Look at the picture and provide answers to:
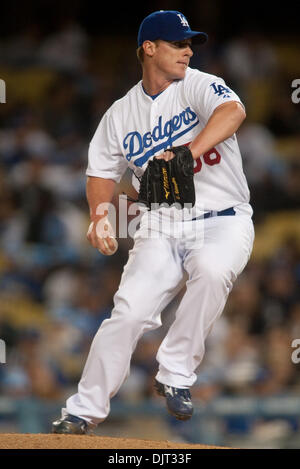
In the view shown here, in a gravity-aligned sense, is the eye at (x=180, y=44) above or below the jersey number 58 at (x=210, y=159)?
above

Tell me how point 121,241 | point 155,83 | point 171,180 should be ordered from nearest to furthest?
point 171,180, point 155,83, point 121,241

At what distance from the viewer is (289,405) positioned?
5.77 m

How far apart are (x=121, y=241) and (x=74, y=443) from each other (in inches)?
147

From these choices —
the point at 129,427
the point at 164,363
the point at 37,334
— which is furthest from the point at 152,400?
the point at 164,363

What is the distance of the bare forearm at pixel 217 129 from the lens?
3436 millimetres

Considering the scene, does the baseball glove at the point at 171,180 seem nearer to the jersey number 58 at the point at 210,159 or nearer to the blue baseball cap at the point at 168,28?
the jersey number 58 at the point at 210,159

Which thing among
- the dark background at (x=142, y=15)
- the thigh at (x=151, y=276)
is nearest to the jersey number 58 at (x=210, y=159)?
the thigh at (x=151, y=276)

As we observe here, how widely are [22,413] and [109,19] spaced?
5774 millimetres

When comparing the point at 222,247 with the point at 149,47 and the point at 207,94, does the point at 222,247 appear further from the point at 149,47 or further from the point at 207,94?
the point at 149,47

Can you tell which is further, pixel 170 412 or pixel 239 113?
pixel 170 412

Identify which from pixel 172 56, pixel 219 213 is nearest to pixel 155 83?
pixel 172 56

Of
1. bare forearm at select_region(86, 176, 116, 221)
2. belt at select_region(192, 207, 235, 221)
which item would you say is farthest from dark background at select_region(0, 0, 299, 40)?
belt at select_region(192, 207, 235, 221)

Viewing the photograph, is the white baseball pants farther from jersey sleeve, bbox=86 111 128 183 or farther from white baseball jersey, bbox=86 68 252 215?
jersey sleeve, bbox=86 111 128 183

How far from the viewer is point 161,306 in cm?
365
